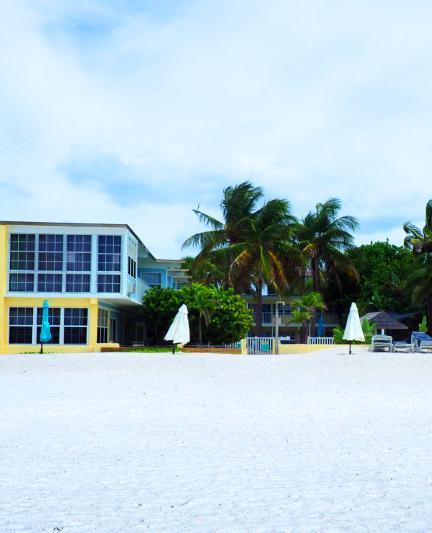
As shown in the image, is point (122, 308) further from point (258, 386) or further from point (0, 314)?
point (258, 386)

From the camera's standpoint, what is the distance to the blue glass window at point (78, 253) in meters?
29.4

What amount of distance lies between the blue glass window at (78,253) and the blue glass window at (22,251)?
149 cm

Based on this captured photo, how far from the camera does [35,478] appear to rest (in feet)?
20.1

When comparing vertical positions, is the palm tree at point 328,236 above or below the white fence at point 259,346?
above

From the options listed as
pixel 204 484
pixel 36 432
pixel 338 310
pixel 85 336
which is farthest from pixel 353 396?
pixel 338 310

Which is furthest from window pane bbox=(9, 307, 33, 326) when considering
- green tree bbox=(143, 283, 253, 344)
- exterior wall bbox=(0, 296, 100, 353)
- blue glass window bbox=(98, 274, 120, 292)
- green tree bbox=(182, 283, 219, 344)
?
green tree bbox=(182, 283, 219, 344)

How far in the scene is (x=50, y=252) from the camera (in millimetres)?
29375

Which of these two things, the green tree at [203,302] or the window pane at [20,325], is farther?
the green tree at [203,302]

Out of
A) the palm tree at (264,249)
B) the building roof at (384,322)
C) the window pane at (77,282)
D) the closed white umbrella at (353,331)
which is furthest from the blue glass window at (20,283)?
the building roof at (384,322)

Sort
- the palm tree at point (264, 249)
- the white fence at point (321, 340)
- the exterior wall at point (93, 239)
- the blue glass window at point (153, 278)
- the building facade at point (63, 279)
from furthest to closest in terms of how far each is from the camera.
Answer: the blue glass window at point (153, 278)
the palm tree at point (264, 249)
the white fence at point (321, 340)
the building facade at point (63, 279)
the exterior wall at point (93, 239)

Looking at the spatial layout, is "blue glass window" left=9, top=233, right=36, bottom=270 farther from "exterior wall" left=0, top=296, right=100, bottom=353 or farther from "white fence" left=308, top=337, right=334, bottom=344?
"white fence" left=308, top=337, right=334, bottom=344

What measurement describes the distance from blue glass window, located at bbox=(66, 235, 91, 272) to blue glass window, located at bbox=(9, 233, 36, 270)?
4.89ft

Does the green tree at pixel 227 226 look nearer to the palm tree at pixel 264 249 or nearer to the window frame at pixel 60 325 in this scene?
the palm tree at pixel 264 249

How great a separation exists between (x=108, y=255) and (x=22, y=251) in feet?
11.8
